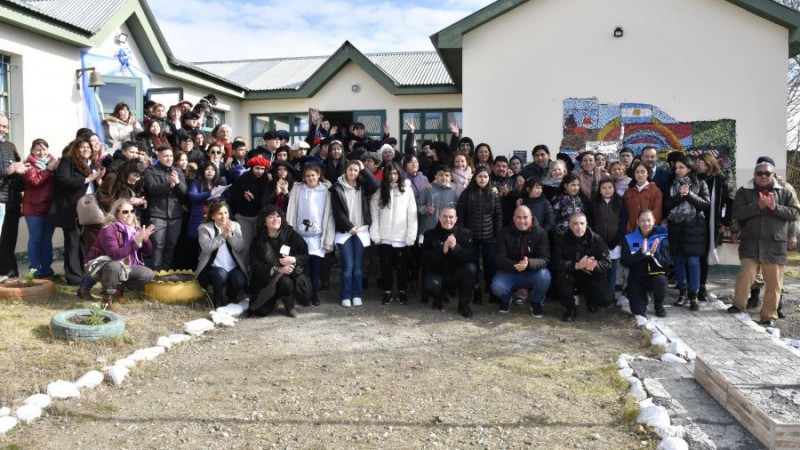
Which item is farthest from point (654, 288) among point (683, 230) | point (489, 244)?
point (489, 244)

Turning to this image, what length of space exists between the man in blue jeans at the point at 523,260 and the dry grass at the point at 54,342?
139 inches

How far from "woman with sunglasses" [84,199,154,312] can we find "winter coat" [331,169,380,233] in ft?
7.02

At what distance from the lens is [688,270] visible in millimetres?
7129

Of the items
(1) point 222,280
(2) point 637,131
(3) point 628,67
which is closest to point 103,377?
(1) point 222,280

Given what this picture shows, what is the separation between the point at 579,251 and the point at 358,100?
29.3 feet

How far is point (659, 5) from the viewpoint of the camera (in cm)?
966

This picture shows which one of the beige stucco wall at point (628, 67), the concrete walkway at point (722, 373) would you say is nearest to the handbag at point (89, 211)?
the concrete walkway at point (722, 373)

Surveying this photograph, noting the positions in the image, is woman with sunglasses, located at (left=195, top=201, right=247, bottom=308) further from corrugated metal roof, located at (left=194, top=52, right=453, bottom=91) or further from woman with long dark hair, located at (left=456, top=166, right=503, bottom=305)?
corrugated metal roof, located at (left=194, top=52, right=453, bottom=91)

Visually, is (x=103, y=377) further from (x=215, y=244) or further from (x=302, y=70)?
(x=302, y=70)

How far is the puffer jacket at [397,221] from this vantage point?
23.4ft

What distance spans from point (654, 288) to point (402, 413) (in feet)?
13.0

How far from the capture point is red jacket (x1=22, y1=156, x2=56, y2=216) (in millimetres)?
6992

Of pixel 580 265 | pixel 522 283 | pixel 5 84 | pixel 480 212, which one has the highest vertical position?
pixel 5 84

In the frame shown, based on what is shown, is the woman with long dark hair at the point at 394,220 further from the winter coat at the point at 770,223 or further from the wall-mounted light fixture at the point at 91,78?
the wall-mounted light fixture at the point at 91,78
